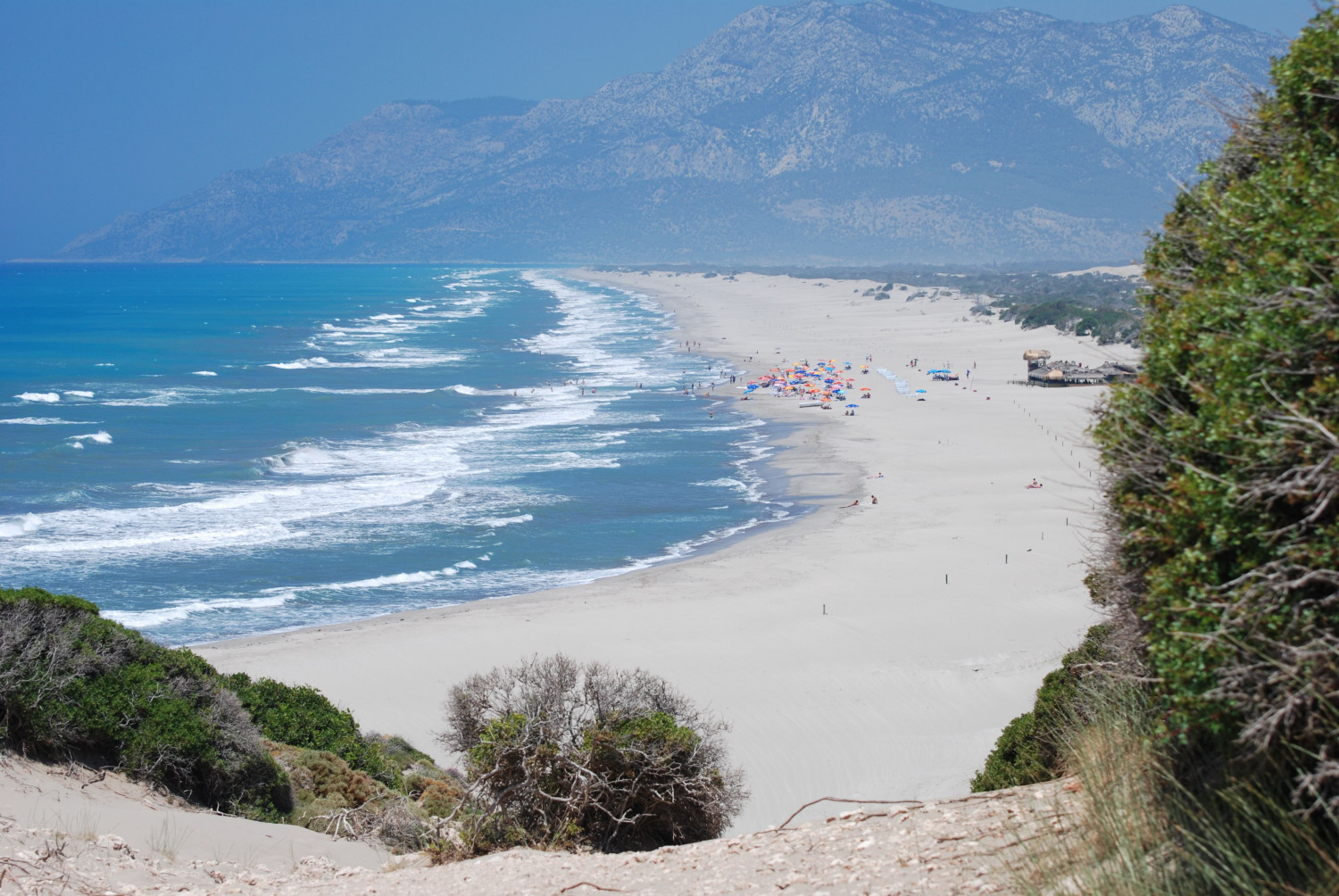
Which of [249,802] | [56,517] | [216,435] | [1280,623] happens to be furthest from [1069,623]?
[216,435]

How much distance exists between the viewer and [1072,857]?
509 centimetres

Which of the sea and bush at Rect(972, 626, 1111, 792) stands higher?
the sea

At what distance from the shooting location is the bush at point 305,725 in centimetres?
1232

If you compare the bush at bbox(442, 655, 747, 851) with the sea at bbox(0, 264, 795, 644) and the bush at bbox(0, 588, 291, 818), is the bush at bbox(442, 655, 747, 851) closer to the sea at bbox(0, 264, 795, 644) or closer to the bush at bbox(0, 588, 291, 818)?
the bush at bbox(0, 588, 291, 818)

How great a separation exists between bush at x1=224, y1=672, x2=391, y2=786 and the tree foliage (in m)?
9.34

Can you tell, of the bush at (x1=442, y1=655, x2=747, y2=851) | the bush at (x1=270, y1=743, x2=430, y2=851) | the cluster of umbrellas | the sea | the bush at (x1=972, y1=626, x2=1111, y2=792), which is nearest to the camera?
the bush at (x1=442, y1=655, x2=747, y2=851)

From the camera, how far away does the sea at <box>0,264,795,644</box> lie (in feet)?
82.5

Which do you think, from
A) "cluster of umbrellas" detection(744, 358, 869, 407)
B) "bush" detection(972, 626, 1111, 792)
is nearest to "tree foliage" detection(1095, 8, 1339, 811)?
"bush" detection(972, 626, 1111, 792)

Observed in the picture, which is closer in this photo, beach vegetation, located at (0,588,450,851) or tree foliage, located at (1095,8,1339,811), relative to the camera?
tree foliage, located at (1095,8,1339,811)

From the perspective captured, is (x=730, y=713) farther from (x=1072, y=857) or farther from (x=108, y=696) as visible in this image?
(x=1072, y=857)

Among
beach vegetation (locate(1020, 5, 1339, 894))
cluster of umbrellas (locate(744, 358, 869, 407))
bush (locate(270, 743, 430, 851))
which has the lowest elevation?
bush (locate(270, 743, 430, 851))

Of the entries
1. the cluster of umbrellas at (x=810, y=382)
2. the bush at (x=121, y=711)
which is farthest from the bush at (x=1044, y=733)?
the cluster of umbrellas at (x=810, y=382)

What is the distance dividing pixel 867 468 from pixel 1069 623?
618 inches

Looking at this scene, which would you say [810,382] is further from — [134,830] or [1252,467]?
[1252,467]
